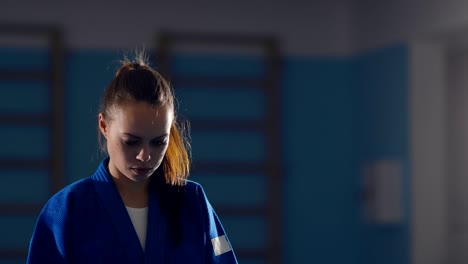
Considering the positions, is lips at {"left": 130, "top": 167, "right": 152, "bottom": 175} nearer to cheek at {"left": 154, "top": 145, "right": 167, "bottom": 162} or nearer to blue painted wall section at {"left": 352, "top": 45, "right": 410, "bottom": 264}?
cheek at {"left": 154, "top": 145, "right": 167, "bottom": 162}

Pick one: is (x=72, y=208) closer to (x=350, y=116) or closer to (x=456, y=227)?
(x=456, y=227)

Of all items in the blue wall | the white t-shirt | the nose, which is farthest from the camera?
the blue wall

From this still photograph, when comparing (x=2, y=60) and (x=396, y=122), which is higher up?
(x=2, y=60)

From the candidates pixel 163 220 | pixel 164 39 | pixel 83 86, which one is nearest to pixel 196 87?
pixel 164 39

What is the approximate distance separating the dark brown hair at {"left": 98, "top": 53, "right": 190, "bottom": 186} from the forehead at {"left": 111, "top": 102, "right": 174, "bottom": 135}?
1 cm

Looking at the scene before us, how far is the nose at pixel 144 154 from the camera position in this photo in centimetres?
190

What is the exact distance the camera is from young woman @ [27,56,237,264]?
191 centimetres

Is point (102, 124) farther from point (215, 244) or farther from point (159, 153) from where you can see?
point (215, 244)

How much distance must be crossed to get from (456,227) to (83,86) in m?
2.66

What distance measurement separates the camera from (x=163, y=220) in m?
2.03

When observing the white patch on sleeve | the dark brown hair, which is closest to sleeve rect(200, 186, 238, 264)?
the white patch on sleeve

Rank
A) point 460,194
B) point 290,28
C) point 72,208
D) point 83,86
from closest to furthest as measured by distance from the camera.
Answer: point 72,208 → point 460,194 → point 83,86 → point 290,28

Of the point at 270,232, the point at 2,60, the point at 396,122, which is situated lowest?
the point at 270,232

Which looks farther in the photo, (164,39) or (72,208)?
(164,39)
